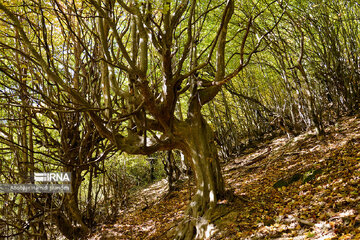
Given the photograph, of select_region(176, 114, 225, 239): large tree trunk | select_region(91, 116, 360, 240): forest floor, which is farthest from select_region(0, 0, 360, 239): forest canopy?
select_region(91, 116, 360, 240): forest floor

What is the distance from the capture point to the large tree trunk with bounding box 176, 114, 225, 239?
3.75m

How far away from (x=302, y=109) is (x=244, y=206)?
13.4 feet

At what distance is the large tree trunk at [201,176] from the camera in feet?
12.3

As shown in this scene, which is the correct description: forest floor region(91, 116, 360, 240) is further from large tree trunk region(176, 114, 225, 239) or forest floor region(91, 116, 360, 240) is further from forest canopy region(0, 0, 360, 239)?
forest canopy region(0, 0, 360, 239)

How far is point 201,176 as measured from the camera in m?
3.85

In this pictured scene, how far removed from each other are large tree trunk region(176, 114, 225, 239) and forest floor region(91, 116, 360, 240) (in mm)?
252

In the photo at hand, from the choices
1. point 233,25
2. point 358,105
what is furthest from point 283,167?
point 233,25

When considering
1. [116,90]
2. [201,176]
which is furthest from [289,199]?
[116,90]

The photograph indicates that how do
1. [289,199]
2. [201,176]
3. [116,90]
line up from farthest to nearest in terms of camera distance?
1. [201,176]
2. [116,90]
3. [289,199]

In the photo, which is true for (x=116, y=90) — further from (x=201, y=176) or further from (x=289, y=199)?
(x=289, y=199)

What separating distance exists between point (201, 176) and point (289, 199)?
1.36 m

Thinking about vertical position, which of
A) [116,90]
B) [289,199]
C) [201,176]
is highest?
[116,90]

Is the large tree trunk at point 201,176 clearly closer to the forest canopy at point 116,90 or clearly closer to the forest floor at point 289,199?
the forest canopy at point 116,90

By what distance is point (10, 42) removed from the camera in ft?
17.1
